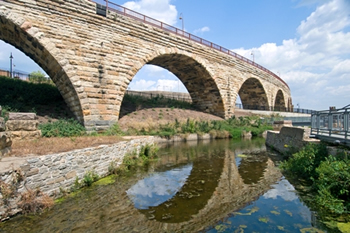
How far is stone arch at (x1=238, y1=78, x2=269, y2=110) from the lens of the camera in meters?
33.2

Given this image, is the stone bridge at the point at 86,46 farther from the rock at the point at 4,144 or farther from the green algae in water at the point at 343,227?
the green algae in water at the point at 343,227

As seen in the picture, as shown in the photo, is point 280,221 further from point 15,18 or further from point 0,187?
point 15,18

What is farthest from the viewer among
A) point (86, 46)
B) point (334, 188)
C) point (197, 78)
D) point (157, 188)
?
point (197, 78)

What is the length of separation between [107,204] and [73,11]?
38.4ft

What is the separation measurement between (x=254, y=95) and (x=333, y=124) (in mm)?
29956

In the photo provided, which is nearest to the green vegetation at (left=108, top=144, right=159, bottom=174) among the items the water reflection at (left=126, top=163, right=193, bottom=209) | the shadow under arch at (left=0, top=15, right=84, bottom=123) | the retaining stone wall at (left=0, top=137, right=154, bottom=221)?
the retaining stone wall at (left=0, top=137, right=154, bottom=221)

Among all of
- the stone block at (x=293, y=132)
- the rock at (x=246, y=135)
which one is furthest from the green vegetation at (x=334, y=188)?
the rock at (x=246, y=135)

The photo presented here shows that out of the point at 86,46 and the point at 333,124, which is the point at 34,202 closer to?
the point at 333,124

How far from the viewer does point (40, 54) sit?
12.6 m

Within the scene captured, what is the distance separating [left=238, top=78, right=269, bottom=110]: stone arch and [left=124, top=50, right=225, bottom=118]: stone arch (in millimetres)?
9876

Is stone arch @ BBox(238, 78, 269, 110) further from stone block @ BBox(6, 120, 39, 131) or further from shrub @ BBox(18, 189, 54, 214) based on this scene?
shrub @ BBox(18, 189, 54, 214)

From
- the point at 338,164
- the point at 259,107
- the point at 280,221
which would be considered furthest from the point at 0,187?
the point at 259,107

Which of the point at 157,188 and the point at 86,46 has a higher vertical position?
the point at 86,46

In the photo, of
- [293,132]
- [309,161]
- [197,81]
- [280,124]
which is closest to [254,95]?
[197,81]
